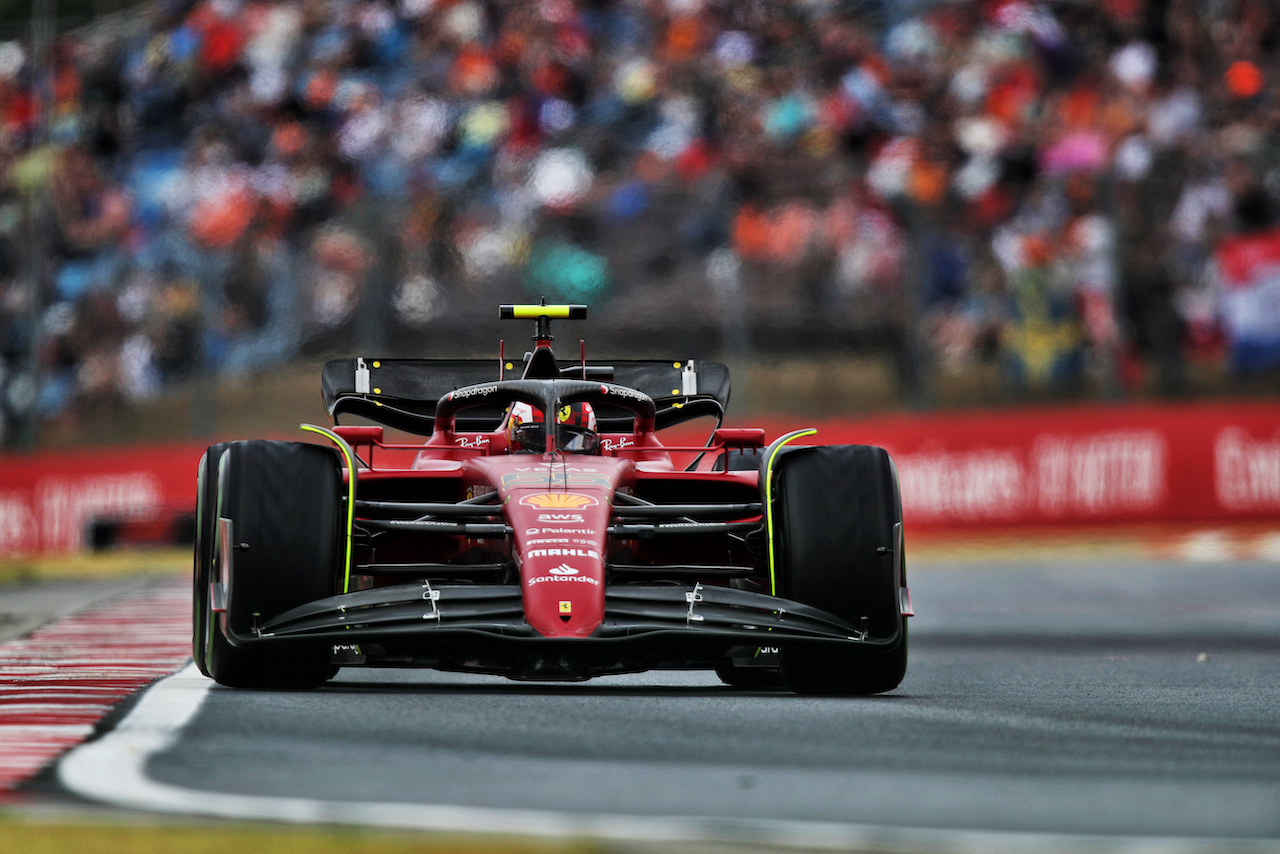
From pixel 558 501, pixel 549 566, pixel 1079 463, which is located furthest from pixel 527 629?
pixel 1079 463

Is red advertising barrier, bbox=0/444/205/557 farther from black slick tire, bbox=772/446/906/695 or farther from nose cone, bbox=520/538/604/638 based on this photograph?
nose cone, bbox=520/538/604/638

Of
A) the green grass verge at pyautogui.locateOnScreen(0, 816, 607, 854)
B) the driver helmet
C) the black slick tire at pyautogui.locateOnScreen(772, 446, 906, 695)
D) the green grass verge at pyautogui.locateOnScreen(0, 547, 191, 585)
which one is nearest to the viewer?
the green grass verge at pyautogui.locateOnScreen(0, 816, 607, 854)

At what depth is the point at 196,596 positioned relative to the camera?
6539 millimetres

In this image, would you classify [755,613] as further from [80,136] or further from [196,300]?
[80,136]

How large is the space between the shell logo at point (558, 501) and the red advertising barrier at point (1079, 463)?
1360 centimetres

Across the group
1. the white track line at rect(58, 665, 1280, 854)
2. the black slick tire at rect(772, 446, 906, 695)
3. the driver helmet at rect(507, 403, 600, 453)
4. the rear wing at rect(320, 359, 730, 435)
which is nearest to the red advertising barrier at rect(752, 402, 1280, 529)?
the rear wing at rect(320, 359, 730, 435)

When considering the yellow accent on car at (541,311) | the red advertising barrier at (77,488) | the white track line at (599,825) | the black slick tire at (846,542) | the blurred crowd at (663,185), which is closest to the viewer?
the white track line at (599,825)

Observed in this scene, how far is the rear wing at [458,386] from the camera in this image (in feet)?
28.6

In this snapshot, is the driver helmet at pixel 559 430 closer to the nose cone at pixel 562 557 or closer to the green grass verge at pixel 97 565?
the nose cone at pixel 562 557

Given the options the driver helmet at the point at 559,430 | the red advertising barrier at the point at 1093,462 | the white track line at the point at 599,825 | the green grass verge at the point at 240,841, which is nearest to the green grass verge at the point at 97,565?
the red advertising barrier at the point at 1093,462

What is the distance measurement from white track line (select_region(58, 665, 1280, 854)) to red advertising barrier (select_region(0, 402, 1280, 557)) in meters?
16.4

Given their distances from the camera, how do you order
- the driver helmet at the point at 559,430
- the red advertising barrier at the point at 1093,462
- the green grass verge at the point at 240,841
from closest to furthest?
the green grass verge at the point at 240,841
the driver helmet at the point at 559,430
the red advertising barrier at the point at 1093,462

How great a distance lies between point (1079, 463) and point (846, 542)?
46.2ft

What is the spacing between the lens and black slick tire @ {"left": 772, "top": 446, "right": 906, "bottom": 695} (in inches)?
248
